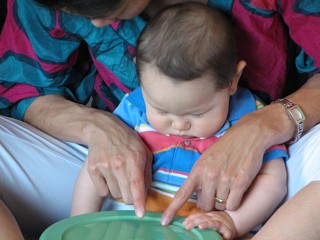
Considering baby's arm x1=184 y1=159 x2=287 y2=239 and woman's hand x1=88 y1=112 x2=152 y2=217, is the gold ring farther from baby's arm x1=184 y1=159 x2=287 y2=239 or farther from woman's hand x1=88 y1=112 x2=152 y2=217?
woman's hand x1=88 y1=112 x2=152 y2=217

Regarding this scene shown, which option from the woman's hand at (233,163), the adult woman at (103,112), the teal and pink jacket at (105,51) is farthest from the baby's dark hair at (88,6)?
the woman's hand at (233,163)

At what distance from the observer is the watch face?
4.04 feet

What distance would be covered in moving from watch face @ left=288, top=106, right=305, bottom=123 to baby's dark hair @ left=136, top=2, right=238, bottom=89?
0.14 m

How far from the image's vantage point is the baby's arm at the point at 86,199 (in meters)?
1.23

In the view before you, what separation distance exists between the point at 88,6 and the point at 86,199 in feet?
1.19

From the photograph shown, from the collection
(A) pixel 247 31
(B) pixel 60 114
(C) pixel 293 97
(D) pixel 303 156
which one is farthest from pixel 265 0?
(B) pixel 60 114

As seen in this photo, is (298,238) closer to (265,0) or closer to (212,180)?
(212,180)

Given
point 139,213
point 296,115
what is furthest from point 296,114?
point 139,213

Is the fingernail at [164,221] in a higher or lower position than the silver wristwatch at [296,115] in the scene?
lower

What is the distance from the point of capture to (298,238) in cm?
104

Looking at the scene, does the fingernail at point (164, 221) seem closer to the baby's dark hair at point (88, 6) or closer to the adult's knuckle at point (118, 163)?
the adult's knuckle at point (118, 163)

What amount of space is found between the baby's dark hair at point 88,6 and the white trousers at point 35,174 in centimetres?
33

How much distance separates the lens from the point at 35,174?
131cm

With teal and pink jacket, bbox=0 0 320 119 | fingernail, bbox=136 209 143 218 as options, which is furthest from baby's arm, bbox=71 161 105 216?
teal and pink jacket, bbox=0 0 320 119
